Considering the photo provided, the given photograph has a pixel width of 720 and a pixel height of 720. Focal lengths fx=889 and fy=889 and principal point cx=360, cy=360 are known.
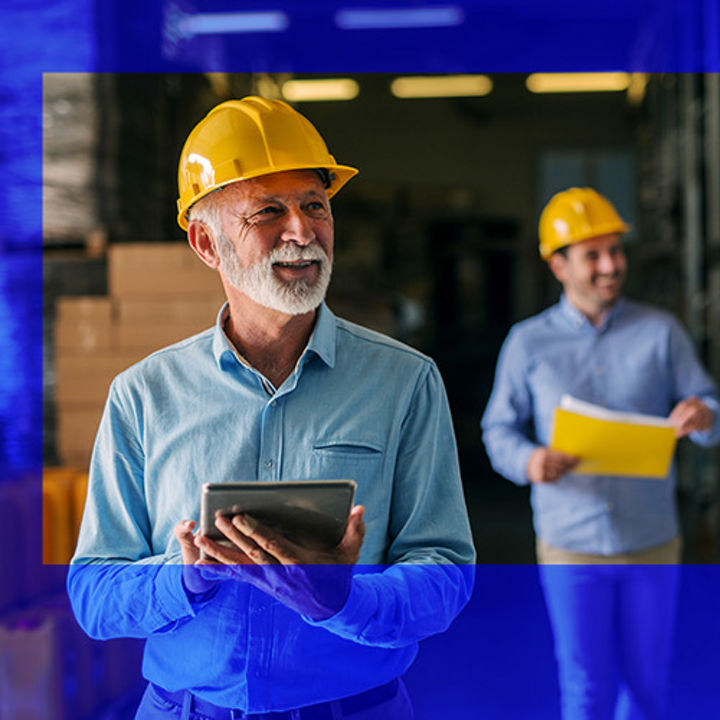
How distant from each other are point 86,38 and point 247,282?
10.2 feet

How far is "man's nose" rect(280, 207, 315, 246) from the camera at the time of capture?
142cm

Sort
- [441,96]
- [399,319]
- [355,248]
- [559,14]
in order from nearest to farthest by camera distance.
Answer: [399,319] → [559,14] → [355,248] → [441,96]

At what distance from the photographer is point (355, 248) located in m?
10.5

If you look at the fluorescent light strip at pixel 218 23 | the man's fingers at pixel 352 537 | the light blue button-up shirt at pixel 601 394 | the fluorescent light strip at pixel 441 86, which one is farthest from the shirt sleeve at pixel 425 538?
the fluorescent light strip at pixel 441 86

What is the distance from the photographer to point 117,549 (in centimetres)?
147

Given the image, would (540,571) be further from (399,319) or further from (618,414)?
(399,319)

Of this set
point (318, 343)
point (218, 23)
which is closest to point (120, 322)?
point (318, 343)

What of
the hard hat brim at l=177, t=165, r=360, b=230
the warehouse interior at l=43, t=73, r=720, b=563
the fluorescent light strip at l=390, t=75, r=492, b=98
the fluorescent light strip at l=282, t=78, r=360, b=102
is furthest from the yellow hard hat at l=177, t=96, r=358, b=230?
the fluorescent light strip at l=390, t=75, r=492, b=98

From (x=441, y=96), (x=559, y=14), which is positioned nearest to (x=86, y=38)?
(x=559, y=14)

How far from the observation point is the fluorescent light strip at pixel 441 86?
11.7 m

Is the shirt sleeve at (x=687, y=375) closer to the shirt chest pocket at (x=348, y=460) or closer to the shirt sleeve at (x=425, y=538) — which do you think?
the shirt sleeve at (x=425, y=538)

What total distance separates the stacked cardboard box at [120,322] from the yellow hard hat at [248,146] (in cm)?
173

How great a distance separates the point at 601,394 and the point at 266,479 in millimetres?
1721

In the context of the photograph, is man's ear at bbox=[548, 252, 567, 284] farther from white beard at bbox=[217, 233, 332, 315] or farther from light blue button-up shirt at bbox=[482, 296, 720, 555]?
white beard at bbox=[217, 233, 332, 315]
